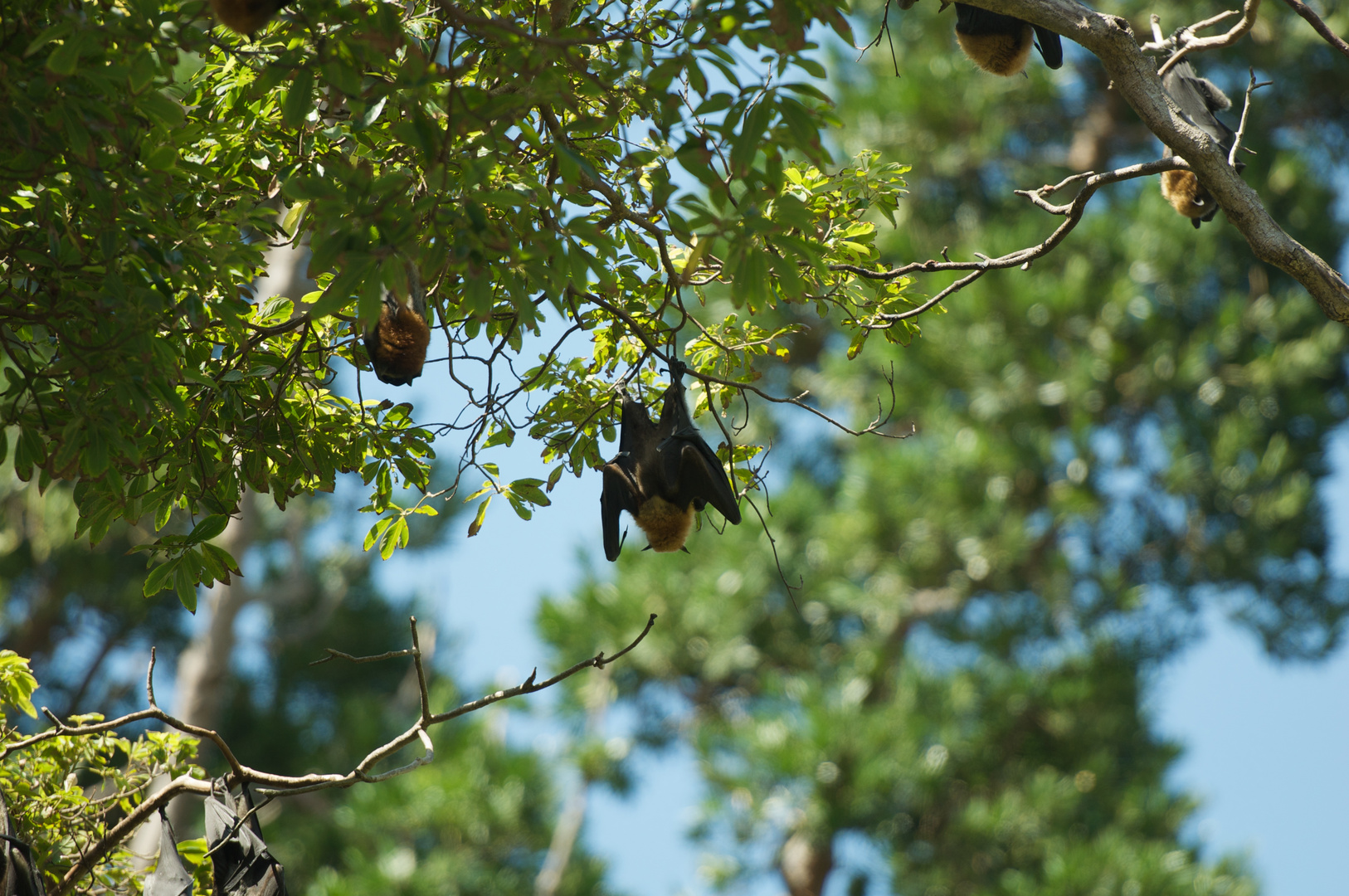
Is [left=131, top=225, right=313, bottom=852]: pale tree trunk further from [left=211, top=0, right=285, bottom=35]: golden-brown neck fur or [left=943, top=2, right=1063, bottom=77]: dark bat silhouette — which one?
[left=211, top=0, right=285, bottom=35]: golden-brown neck fur

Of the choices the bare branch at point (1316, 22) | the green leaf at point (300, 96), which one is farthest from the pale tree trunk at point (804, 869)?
the green leaf at point (300, 96)

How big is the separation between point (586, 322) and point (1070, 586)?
32.3 feet

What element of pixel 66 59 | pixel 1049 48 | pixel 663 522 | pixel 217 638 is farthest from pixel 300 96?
pixel 217 638

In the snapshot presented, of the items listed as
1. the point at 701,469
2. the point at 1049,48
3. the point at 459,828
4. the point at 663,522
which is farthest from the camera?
the point at 459,828

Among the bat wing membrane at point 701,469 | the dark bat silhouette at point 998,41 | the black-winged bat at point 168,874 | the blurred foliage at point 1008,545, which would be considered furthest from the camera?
the blurred foliage at point 1008,545

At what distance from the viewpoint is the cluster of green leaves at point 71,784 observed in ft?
9.02

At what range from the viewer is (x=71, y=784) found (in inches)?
111

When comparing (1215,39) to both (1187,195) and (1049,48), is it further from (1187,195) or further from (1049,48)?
(1049,48)

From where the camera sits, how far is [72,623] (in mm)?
12234

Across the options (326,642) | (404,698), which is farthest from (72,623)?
(404,698)

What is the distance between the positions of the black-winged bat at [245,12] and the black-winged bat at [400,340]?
26.4 inches

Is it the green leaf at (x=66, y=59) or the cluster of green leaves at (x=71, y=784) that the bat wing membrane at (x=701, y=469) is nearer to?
the cluster of green leaves at (x=71, y=784)

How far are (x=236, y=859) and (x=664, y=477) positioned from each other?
1.50m

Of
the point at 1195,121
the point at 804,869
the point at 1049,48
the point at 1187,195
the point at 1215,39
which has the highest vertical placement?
the point at 804,869
